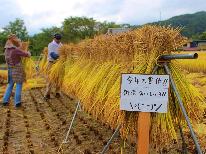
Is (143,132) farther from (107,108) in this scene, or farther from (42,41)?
(42,41)

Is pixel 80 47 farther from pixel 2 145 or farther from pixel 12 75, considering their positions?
pixel 12 75

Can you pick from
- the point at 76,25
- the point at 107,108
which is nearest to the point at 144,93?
the point at 107,108

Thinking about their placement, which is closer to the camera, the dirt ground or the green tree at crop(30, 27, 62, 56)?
Result: the dirt ground

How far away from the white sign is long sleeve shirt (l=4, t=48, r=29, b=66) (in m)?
5.59

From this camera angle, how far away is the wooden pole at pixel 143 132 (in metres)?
3.86

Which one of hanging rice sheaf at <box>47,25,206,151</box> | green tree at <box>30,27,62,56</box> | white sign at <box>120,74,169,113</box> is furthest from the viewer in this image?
green tree at <box>30,27,62,56</box>

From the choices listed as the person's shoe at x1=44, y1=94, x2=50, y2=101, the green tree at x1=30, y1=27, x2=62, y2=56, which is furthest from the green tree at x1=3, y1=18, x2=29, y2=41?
the person's shoe at x1=44, y1=94, x2=50, y2=101

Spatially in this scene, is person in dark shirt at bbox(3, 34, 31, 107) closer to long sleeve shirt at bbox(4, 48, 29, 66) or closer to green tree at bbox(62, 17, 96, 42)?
long sleeve shirt at bbox(4, 48, 29, 66)

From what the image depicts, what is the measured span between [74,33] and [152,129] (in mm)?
51598

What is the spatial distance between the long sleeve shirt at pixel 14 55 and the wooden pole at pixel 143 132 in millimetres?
5663

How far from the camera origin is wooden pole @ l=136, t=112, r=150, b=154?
12.7ft

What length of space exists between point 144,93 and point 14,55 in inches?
229

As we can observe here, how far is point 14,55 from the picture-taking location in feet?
29.9

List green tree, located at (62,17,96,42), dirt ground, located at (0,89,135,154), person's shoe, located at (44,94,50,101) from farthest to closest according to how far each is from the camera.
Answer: green tree, located at (62,17,96,42) < person's shoe, located at (44,94,50,101) < dirt ground, located at (0,89,135,154)
